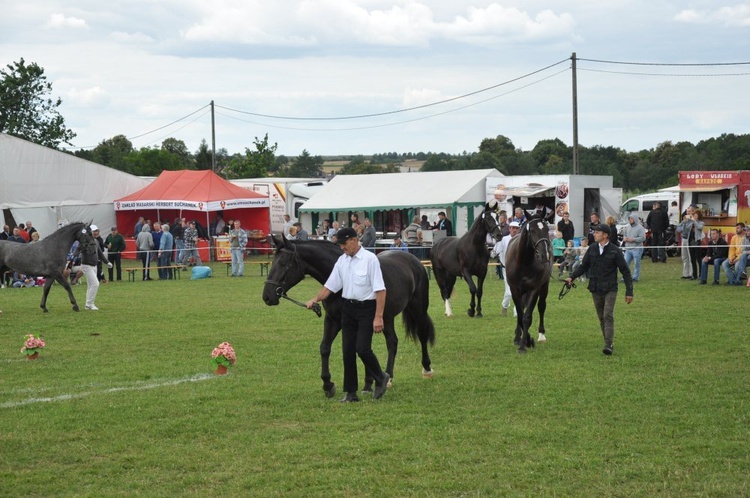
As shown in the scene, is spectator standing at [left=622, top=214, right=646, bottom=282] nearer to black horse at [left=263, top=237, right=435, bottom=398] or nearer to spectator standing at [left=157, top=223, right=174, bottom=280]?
black horse at [left=263, top=237, right=435, bottom=398]

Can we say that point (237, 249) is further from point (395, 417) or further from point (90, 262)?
point (395, 417)

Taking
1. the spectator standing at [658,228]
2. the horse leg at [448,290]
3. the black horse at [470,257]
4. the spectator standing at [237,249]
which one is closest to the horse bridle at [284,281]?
the black horse at [470,257]

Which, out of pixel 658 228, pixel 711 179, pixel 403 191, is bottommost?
pixel 658 228

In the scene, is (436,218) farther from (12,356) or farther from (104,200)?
(12,356)

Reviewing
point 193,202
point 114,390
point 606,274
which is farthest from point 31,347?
point 193,202

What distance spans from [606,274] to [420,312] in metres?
2.95

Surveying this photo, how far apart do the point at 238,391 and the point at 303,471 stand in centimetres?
339

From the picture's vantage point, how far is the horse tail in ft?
35.1

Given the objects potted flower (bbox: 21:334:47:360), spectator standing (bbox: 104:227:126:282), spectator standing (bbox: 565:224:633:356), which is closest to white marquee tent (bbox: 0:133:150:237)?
spectator standing (bbox: 104:227:126:282)

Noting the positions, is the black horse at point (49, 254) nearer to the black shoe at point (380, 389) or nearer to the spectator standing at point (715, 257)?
the black shoe at point (380, 389)

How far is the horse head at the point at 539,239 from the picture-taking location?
13.0 meters

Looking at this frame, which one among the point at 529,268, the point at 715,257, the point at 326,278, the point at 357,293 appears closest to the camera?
the point at 357,293

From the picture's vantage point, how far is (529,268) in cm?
1326

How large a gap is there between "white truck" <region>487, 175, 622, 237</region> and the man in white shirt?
2380 centimetres
